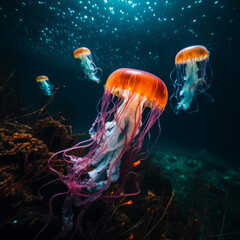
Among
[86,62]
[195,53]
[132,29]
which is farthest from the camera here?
[132,29]

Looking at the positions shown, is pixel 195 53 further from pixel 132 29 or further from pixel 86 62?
pixel 132 29

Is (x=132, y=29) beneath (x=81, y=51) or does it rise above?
above

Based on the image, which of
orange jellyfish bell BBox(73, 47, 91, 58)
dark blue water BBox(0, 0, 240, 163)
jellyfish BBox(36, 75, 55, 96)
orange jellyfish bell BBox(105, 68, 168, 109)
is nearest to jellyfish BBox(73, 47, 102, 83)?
orange jellyfish bell BBox(73, 47, 91, 58)

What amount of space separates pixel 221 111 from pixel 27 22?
30.9m

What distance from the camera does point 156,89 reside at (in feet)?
5.71

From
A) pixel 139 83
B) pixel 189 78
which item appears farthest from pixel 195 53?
pixel 139 83

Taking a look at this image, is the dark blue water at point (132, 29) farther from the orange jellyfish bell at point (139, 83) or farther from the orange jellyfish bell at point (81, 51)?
Result: the orange jellyfish bell at point (139, 83)

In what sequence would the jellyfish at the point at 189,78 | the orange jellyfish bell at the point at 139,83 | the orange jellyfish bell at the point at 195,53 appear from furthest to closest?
the jellyfish at the point at 189,78 → the orange jellyfish bell at the point at 195,53 → the orange jellyfish bell at the point at 139,83

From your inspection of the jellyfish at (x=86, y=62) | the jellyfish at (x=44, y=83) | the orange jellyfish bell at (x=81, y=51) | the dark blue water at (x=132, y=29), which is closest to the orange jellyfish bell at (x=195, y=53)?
the jellyfish at (x=86, y=62)

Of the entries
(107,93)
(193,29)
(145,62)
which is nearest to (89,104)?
(145,62)

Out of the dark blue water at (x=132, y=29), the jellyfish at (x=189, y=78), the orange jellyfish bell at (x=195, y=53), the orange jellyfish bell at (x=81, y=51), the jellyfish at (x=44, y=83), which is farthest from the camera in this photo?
the jellyfish at (x=44, y=83)

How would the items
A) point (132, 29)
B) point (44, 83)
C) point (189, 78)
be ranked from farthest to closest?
point (132, 29)
point (44, 83)
point (189, 78)

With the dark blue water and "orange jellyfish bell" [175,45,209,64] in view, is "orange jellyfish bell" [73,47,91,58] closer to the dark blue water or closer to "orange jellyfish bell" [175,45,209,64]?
the dark blue water

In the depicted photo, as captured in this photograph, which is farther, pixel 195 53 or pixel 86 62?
pixel 86 62
